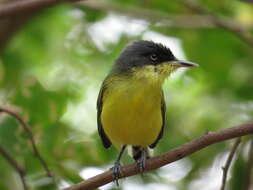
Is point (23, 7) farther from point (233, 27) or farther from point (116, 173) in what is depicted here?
point (233, 27)

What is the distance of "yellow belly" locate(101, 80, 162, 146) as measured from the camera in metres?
4.34

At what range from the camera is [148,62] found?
4.79 meters

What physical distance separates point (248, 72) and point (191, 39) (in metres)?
0.77

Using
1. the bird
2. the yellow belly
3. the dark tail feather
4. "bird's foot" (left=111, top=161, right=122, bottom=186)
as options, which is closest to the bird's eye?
the bird

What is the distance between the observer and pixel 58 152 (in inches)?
183

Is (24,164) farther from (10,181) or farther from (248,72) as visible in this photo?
(248,72)

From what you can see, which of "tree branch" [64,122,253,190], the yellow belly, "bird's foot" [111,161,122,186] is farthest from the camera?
the yellow belly

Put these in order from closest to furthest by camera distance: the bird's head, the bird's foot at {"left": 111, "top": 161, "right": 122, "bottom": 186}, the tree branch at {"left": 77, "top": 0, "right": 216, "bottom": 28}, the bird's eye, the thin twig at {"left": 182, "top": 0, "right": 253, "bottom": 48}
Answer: the bird's foot at {"left": 111, "top": 161, "right": 122, "bottom": 186}, the bird's head, the bird's eye, the thin twig at {"left": 182, "top": 0, "right": 253, "bottom": 48}, the tree branch at {"left": 77, "top": 0, "right": 216, "bottom": 28}

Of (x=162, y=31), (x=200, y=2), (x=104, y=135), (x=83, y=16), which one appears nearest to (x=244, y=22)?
(x=200, y=2)

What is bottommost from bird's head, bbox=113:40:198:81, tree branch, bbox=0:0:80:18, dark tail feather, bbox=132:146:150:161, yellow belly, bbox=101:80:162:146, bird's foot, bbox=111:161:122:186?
dark tail feather, bbox=132:146:150:161

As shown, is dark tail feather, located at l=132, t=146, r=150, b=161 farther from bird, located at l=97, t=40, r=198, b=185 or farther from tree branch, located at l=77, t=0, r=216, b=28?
tree branch, located at l=77, t=0, r=216, b=28

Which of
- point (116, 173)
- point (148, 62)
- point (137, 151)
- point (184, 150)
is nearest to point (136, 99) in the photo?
point (148, 62)

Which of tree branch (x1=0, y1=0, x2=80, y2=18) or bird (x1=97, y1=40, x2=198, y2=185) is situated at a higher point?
tree branch (x1=0, y1=0, x2=80, y2=18)

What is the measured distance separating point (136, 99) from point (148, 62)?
53 cm
